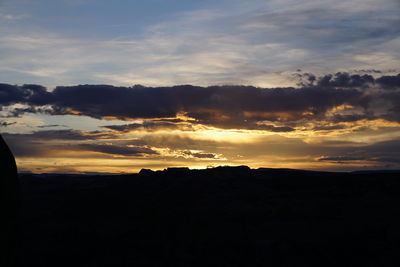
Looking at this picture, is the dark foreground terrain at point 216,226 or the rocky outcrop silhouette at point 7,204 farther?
the dark foreground terrain at point 216,226

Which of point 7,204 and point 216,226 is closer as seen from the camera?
point 7,204

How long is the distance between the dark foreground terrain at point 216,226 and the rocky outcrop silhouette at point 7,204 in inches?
26.0

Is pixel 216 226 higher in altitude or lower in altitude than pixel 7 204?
lower

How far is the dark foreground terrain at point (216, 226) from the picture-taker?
16.9 meters

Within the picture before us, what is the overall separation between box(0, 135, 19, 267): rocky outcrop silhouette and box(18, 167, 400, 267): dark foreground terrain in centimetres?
66

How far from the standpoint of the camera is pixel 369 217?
23750 millimetres

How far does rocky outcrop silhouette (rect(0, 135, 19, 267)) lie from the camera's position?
8.73m

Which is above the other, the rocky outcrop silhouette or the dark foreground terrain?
the rocky outcrop silhouette

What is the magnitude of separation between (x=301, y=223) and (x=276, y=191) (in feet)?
43.1

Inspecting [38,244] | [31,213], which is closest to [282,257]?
[38,244]

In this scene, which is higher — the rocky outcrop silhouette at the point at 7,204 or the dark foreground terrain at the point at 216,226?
the rocky outcrop silhouette at the point at 7,204

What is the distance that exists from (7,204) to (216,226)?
15.1 metres

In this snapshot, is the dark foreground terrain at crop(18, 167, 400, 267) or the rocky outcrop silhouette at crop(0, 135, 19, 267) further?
the dark foreground terrain at crop(18, 167, 400, 267)

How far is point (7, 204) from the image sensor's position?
8.83m
